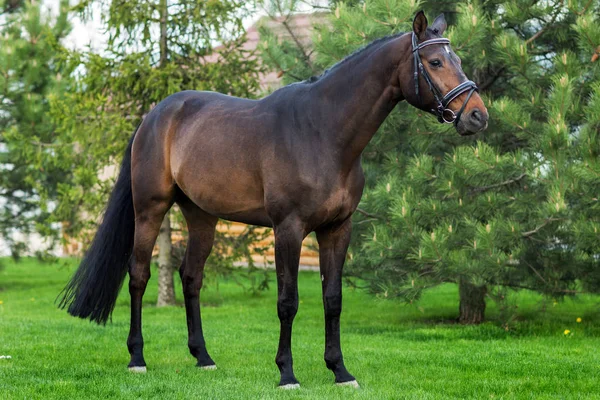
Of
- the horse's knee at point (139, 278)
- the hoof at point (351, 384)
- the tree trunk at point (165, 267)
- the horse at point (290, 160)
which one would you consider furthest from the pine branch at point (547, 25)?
the tree trunk at point (165, 267)

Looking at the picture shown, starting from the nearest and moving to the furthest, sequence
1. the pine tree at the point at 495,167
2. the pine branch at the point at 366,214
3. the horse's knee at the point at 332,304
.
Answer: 1. the horse's knee at the point at 332,304
2. the pine tree at the point at 495,167
3. the pine branch at the point at 366,214

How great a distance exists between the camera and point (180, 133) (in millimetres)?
5336

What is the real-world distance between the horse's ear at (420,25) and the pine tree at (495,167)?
1.95 m

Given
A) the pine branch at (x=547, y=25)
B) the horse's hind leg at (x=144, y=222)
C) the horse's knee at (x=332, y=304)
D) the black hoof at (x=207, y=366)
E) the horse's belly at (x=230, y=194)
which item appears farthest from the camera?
the pine branch at (x=547, y=25)

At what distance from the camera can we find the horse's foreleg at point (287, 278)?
14.5 feet

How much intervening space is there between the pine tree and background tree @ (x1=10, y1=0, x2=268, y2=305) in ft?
7.45

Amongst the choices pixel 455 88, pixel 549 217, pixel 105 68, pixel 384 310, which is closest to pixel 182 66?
pixel 105 68

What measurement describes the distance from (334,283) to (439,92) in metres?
1.37

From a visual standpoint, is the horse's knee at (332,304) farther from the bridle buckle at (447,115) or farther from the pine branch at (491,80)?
the pine branch at (491,80)

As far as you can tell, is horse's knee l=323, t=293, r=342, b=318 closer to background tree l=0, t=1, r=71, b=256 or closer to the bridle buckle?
the bridle buckle

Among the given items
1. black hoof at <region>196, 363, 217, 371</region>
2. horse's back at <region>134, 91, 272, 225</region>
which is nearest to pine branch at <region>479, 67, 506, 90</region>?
horse's back at <region>134, 91, 272, 225</region>

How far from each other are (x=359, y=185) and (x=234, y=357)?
2.01 m

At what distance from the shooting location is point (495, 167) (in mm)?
6035

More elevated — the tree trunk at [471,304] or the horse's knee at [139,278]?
the horse's knee at [139,278]
